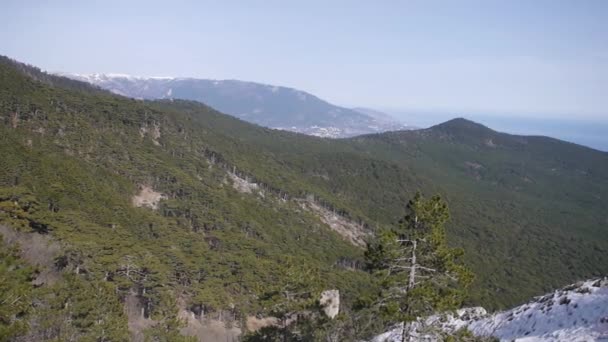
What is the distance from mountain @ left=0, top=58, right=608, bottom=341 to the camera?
1074 inches

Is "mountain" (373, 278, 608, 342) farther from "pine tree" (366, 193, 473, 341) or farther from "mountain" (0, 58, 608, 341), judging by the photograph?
"mountain" (0, 58, 608, 341)

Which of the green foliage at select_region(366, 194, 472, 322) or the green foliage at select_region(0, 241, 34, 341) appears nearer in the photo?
the green foliage at select_region(366, 194, 472, 322)

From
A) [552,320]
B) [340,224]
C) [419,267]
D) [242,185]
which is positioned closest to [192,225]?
[242,185]

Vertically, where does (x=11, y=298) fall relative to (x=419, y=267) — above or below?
below

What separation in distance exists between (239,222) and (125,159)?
26895mm

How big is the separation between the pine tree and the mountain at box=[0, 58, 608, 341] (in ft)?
5.02

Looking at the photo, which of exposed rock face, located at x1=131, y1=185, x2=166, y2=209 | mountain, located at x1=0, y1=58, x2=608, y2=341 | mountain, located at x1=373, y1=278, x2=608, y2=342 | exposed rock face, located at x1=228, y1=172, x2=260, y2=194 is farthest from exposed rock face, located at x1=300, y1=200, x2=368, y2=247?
mountain, located at x1=373, y1=278, x2=608, y2=342

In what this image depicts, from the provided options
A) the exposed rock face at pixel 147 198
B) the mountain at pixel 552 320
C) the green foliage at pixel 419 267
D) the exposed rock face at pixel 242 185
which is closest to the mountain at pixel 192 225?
the exposed rock face at pixel 147 198

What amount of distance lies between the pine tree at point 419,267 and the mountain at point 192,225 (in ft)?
5.02

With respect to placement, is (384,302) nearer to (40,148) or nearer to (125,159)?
(40,148)

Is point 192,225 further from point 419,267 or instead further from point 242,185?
point 419,267

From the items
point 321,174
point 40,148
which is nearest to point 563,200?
point 321,174

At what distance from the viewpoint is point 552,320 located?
789 inches

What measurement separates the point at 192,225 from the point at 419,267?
217 ft
